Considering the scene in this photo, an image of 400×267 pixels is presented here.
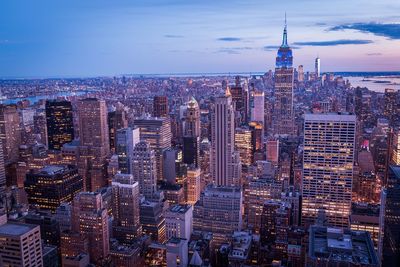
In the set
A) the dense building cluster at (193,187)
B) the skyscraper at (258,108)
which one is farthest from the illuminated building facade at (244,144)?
the skyscraper at (258,108)

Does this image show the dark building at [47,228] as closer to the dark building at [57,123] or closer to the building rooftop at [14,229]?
the building rooftop at [14,229]

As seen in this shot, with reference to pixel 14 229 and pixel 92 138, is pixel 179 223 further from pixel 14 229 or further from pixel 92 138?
pixel 92 138

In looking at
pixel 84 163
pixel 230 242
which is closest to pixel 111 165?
pixel 84 163

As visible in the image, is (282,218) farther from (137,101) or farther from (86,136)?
(137,101)

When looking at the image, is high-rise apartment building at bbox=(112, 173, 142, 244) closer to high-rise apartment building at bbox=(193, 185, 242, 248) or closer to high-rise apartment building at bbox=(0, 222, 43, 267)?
high-rise apartment building at bbox=(193, 185, 242, 248)

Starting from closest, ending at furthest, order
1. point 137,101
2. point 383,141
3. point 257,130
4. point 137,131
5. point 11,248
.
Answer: point 11,248 < point 383,141 < point 137,131 < point 257,130 < point 137,101
